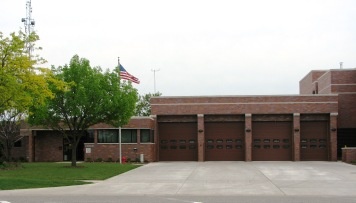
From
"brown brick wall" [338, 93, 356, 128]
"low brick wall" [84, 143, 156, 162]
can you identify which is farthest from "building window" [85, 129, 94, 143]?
"brown brick wall" [338, 93, 356, 128]

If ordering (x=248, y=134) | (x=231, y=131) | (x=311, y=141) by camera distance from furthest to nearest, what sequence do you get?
(x=231, y=131) → (x=311, y=141) → (x=248, y=134)

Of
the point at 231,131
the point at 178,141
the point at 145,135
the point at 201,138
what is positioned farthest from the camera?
the point at 178,141

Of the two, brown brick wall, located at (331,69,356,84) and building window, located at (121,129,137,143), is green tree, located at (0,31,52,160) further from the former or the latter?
brown brick wall, located at (331,69,356,84)

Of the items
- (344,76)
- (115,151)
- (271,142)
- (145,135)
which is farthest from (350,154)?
(115,151)

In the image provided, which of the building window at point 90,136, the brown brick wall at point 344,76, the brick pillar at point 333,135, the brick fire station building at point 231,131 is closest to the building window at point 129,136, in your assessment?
Result: the brick fire station building at point 231,131

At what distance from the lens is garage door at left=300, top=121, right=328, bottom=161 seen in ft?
146

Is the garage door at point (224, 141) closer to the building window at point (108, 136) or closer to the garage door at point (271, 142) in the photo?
the garage door at point (271, 142)

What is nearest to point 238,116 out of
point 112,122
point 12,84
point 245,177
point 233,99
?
point 233,99

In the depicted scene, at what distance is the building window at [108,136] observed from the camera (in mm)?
44438

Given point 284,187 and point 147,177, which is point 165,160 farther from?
point 284,187

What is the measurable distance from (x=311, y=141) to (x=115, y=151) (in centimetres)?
1697

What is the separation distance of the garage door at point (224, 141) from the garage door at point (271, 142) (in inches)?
47.9

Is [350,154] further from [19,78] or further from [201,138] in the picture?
[19,78]

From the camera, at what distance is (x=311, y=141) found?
44.6m
